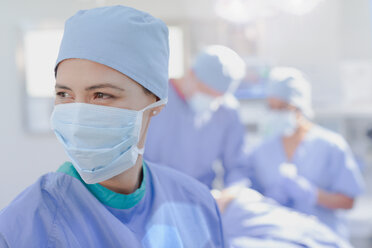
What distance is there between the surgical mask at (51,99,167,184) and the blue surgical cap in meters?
1.08

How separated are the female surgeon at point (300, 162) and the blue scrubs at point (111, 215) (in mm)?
1051

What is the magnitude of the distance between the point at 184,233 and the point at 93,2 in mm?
1541

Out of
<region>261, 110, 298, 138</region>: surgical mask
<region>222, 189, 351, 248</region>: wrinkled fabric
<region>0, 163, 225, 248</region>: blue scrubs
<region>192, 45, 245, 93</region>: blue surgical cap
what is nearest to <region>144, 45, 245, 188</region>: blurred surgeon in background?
<region>192, 45, 245, 93</region>: blue surgical cap

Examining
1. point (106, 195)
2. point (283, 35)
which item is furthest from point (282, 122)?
point (106, 195)

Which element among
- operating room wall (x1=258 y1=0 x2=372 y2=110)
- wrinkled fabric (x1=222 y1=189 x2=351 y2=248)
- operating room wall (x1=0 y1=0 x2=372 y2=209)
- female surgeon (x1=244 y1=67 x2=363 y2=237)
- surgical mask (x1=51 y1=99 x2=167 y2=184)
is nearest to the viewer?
surgical mask (x1=51 y1=99 x2=167 y2=184)

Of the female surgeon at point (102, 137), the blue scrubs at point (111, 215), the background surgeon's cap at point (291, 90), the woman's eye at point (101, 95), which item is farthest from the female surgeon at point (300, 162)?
the woman's eye at point (101, 95)

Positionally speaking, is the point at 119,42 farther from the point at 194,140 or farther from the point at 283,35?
the point at 283,35

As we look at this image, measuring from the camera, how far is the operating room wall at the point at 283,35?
9.09 feet

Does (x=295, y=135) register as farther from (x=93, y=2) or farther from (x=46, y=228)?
(x=46, y=228)

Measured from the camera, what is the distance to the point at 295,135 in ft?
7.70

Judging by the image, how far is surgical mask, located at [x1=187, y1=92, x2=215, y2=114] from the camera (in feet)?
6.70

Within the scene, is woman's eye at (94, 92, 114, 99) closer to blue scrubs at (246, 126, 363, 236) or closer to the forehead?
the forehead

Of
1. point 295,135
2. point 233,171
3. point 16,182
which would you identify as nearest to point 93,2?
point 16,182

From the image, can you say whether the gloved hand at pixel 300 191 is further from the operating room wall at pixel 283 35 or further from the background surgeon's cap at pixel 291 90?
the operating room wall at pixel 283 35
